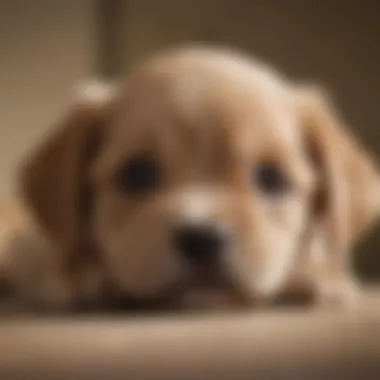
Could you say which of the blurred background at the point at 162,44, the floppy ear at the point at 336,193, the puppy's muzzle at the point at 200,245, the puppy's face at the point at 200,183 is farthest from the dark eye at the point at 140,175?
the blurred background at the point at 162,44

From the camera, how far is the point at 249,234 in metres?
1.04

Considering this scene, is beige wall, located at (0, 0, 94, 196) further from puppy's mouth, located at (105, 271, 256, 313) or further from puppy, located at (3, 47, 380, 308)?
puppy's mouth, located at (105, 271, 256, 313)

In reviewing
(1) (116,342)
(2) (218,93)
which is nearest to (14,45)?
(2) (218,93)

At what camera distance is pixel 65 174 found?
1.17 m

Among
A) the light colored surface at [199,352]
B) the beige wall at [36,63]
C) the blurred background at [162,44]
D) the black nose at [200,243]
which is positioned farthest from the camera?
the beige wall at [36,63]

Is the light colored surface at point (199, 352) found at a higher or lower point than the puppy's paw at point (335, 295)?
lower

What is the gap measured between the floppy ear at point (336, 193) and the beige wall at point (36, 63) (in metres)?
0.97

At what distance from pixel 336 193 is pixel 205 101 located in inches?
8.3

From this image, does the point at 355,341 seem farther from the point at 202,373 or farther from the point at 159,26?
the point at 159,26

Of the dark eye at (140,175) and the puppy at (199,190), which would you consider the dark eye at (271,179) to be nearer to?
the puppy at (199,190)

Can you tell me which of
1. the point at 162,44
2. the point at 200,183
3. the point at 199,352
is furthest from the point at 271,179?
the point at 162,44

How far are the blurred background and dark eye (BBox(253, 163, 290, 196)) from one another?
2.72 ft

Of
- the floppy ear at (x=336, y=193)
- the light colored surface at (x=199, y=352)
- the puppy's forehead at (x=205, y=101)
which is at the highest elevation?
the puppy's forehead at (x=205, y=101)

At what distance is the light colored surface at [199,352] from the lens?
2.49ft
